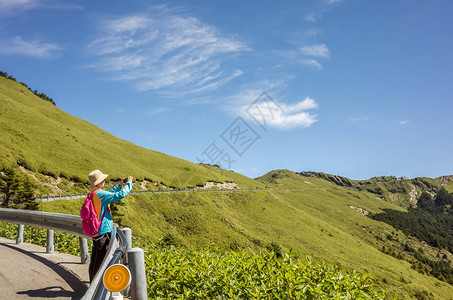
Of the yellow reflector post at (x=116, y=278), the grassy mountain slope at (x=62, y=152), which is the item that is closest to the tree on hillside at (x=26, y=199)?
the grassy mountain slope at (x=62, y=152)

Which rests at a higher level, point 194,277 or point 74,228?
point 194,277

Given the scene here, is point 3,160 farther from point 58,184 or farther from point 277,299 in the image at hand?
point 277,299

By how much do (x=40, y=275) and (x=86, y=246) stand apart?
1459mm

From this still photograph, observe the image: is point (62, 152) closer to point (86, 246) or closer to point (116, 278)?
point (86, 246)

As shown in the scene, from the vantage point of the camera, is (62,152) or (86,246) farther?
(62,152)

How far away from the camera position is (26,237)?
14.1 m

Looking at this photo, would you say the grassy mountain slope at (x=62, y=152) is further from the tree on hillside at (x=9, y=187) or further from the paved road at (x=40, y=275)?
the paved road at (x=40, y=275)

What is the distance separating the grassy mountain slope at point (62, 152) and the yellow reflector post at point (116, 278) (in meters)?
55.9

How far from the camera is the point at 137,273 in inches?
189

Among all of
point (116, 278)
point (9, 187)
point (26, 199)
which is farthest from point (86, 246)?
point (9, 187)

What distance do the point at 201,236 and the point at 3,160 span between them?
35.9 meters

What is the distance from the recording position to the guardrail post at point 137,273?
480 centimetres

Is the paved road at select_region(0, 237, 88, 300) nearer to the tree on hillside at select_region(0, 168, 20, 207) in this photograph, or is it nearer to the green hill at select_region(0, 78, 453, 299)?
the green hill at select_region(0, 78, 453, 299)

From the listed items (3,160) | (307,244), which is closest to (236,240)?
(307,244)
